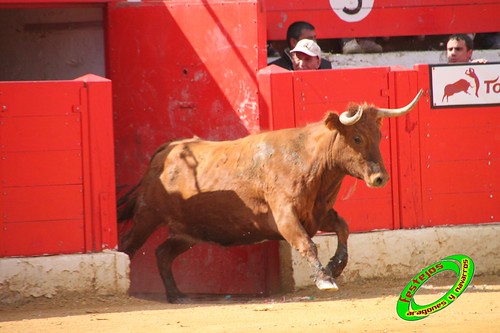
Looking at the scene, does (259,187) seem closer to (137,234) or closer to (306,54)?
(137,234)

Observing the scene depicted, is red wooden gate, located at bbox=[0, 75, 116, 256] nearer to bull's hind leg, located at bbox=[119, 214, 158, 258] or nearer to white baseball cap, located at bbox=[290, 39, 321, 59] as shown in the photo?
bull's hind leg, located at bbox=[119, 214, 158, 258]

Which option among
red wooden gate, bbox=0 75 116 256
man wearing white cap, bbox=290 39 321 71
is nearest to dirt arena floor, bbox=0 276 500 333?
red wooden gate, bbox=0 75 116 256

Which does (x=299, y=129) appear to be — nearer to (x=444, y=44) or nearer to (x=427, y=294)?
(x=427, y=294)

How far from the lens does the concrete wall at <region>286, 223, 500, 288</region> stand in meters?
11.4

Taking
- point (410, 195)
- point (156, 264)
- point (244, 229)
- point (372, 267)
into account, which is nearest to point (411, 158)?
point (410, 195)

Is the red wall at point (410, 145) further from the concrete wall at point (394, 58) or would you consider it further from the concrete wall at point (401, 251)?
the concrete wall at point (394, 58)

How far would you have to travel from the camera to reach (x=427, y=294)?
10.5 metres

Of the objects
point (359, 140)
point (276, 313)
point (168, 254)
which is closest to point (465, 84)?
point (359, 140)

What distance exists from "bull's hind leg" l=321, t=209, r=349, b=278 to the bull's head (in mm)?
499

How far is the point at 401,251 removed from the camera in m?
11.6

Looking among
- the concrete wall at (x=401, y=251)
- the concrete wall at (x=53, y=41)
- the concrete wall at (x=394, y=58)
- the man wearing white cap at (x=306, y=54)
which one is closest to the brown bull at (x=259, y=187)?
the concrete wall at (x=401, y=251)

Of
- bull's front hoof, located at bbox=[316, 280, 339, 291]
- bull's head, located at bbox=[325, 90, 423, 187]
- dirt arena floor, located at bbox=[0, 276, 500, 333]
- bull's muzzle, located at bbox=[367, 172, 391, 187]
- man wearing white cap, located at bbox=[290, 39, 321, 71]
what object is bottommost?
dirt arena floor, located at bbox=[0, 276, 500, 333]

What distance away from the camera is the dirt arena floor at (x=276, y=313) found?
8727 mm

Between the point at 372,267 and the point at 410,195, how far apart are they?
2.70ft
